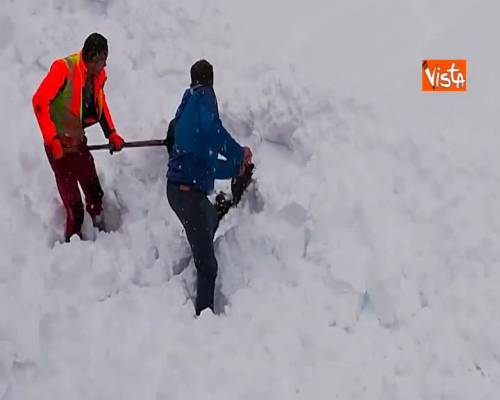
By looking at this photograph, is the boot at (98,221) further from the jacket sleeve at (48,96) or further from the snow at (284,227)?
the jacket sleeve at (48,96)

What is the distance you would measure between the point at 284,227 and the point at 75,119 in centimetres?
173

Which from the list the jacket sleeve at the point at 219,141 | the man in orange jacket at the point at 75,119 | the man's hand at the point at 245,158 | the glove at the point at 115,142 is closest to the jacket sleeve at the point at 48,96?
the man in orange jacket at the point at 75,119

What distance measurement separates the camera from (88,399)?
176 inches

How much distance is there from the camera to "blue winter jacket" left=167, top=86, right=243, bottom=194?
468 centimetres

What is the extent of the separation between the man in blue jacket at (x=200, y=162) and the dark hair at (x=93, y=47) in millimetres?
628

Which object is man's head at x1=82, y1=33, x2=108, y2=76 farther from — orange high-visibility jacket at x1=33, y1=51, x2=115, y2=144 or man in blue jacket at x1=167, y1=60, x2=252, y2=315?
man in blue jacket at x1=167, y1=60, x2=252, y2=315

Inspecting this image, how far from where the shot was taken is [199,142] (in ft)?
15.5

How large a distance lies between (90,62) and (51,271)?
150 cm

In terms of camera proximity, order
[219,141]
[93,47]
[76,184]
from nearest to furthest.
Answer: [93,47] → [219,141] → [76,184]

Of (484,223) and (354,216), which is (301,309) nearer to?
(354,216)

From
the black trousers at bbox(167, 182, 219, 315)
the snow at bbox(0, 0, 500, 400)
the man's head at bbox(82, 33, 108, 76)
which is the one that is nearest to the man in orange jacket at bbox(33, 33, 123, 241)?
the man's head at bbox(82, 33, 108, 76)

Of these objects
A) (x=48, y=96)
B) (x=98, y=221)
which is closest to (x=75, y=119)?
(x=48, y=96)

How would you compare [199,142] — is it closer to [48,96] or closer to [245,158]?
[245,158]

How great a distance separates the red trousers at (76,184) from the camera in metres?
5.04
